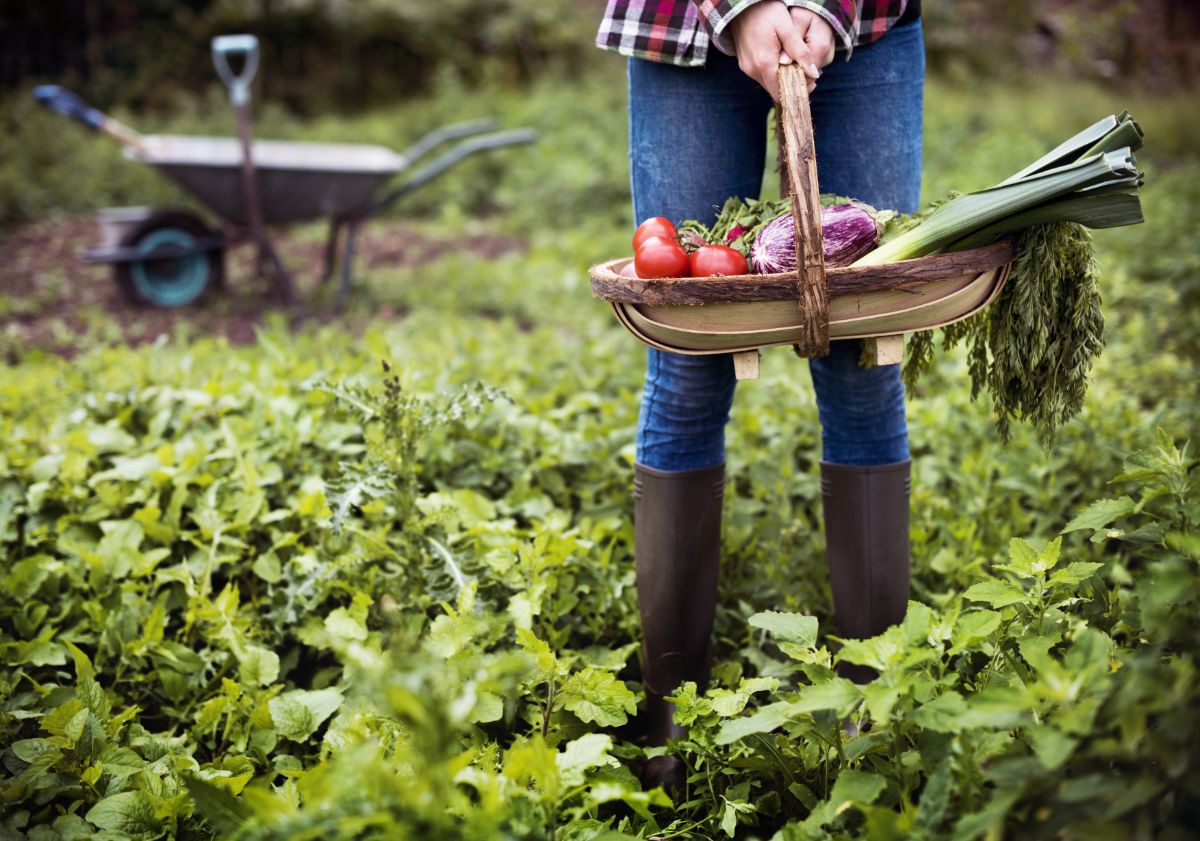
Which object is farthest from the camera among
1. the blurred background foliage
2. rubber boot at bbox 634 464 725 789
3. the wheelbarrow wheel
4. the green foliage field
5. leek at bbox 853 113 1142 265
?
the blurred background foliage

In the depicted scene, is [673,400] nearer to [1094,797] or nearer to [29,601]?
[1094,797]

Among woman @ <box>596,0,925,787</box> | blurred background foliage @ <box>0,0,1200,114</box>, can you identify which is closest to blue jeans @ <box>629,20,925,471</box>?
woman @ <box>596,0,925,787</box>

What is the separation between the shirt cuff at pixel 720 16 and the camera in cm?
138

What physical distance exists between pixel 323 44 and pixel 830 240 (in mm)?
11001

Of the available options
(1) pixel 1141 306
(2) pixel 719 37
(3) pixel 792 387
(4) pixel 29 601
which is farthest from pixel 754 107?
(1) pixel 1141 306

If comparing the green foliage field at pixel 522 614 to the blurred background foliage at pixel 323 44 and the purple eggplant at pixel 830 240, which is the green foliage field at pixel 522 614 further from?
the blurred background foliage at pixel 323 44

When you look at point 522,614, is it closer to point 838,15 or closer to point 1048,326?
point 1048,326

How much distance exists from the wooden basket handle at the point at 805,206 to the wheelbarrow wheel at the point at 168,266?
469 centimetres

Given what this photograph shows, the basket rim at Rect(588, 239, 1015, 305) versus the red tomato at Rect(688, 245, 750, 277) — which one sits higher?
the red tomato at Rect(688, 245, 750, 277)

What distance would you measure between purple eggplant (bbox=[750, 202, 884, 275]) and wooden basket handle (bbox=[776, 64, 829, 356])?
0.37 feet

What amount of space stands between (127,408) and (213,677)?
1040 mm

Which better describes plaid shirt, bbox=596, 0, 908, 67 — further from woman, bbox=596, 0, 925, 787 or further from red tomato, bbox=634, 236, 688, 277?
red tomato, bbox=634, 236, 688, 277

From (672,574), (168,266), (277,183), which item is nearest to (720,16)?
(672,574)

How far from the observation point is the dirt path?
4816 millimetres
